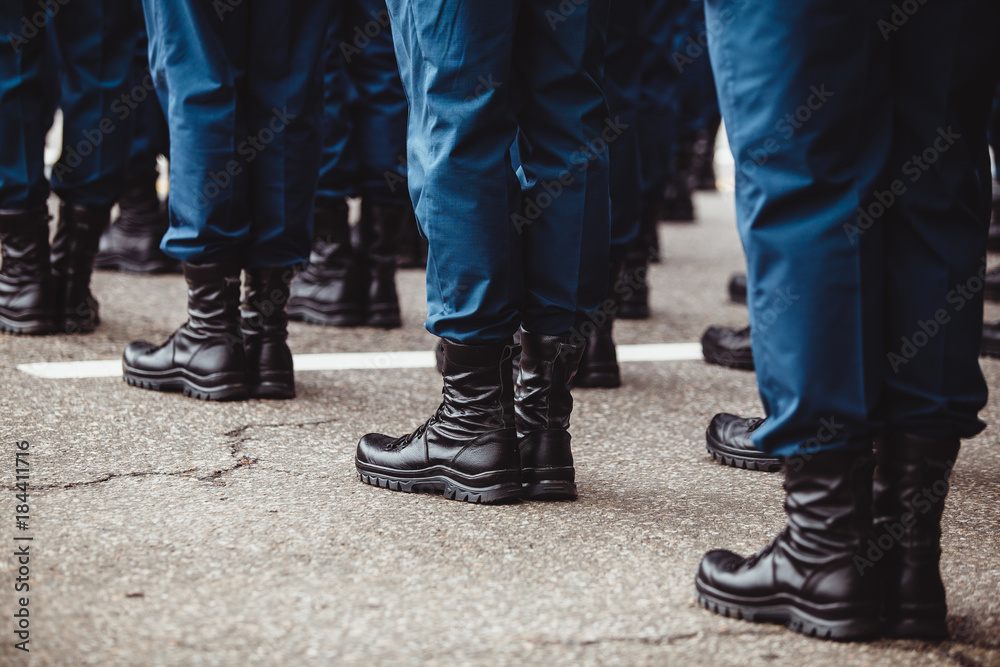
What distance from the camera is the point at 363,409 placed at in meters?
2.38

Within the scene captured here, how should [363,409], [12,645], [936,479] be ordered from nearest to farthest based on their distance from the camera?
[12,645] < [936,479] < [363,409]

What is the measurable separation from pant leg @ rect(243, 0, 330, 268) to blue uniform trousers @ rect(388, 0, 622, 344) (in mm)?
681

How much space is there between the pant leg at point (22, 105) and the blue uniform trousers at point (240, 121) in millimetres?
551

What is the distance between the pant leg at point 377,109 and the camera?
3.11 m

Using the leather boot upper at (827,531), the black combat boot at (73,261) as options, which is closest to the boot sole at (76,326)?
the black combat boot at (73,261)

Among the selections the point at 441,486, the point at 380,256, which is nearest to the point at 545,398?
the point at 441,486

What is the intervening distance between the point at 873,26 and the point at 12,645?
1.24 meters

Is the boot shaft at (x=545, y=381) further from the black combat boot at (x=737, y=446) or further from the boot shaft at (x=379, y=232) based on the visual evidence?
the boot shaft at (x=379, y=232)

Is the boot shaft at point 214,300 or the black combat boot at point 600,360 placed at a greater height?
the boot shaft at point 214,300

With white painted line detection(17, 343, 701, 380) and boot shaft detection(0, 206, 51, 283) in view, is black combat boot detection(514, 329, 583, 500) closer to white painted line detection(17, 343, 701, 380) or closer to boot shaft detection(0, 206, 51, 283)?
white painted line detection(17, 343, 701, 380)

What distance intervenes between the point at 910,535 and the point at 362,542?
762 mm

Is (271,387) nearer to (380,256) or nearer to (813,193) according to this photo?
(380,256)

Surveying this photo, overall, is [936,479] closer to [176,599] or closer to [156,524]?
[176,599]

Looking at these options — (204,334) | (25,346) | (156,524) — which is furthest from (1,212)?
(156,524)
